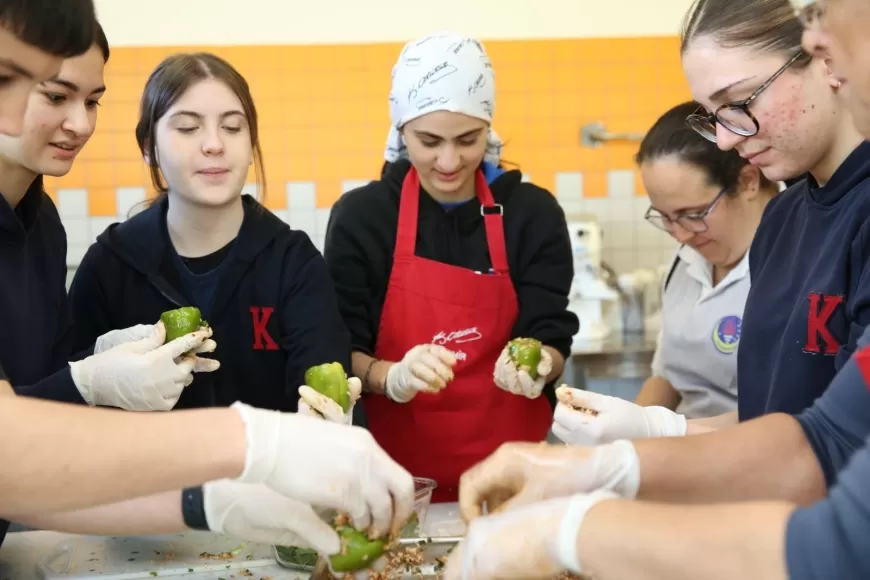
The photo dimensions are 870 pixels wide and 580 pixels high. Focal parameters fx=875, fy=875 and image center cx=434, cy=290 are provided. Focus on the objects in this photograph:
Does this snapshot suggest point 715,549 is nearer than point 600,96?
Yes

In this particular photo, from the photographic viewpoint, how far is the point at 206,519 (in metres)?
1.40

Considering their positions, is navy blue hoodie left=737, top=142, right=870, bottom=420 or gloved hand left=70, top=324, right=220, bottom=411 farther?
gloved hand left=70, top=324, right=220, bottom=411

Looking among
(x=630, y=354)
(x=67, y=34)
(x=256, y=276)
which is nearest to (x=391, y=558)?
(x=256, y=276)

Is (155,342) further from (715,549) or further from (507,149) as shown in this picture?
(507,149)

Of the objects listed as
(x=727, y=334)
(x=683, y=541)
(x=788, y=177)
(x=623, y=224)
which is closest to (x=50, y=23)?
(x=683, y=541)

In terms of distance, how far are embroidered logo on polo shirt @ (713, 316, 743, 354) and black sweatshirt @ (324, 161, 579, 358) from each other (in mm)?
424

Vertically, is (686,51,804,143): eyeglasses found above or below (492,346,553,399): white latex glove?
above

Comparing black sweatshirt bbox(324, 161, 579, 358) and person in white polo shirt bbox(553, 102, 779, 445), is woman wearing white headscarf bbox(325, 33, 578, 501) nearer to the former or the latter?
black sweatshirt bbox(324, 161, 579, 358)

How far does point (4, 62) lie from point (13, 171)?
826 mm

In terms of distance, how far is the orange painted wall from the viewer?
4.22 m

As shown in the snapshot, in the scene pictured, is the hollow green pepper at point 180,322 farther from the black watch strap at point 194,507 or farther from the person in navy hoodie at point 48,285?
the black watch strap at point 194,507

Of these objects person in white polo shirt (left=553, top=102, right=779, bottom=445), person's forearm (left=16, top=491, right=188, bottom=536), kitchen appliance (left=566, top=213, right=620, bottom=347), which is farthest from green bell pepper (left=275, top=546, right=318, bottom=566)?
kitchen appliance (left=566, top=213, right=620, bottom=347)

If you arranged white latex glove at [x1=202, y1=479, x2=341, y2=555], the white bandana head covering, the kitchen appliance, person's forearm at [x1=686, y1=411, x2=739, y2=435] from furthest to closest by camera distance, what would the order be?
the kitchen appliance < the white bandana head covering < person's forearm at [x1=686, y1=411, x2=739, y2=435] < white latex glove at [x1=202, y1=479, x2=341, y2=555]

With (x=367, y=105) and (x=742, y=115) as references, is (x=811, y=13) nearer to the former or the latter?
(x=742, y=115)
